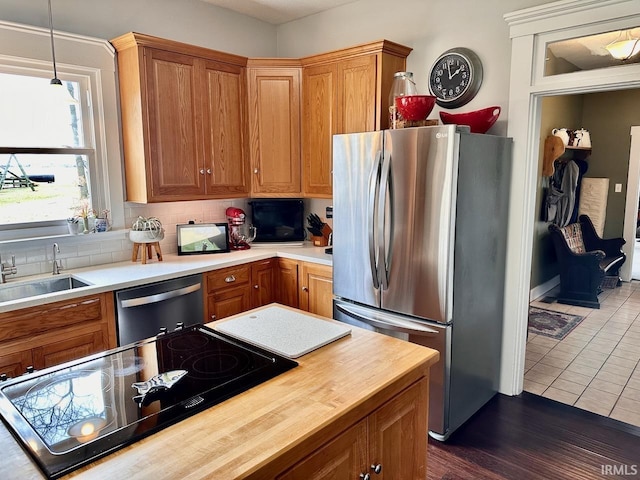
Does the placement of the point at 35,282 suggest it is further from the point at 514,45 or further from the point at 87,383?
the point at 514,45

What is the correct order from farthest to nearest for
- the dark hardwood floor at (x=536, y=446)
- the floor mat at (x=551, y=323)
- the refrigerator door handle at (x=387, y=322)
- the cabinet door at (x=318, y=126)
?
the floor mat at (x=551, y=323) < the cabinet door at (x=318, y=126) < the refrigerator door handle at (x=387, y=322) < the dark hardwood floor at (x=536, y=446)

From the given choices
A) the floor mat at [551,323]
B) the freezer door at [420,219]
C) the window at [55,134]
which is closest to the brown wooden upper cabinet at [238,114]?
the window at [55,134]

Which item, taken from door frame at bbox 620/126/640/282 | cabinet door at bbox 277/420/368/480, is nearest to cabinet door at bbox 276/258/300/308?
cabinet door at bbox 277/420/368/480

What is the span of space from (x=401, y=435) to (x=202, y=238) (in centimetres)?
251

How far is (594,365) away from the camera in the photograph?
11.7 feet

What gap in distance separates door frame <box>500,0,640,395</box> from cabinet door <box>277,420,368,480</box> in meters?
2.09

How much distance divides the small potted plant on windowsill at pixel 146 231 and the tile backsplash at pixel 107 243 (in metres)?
0.14

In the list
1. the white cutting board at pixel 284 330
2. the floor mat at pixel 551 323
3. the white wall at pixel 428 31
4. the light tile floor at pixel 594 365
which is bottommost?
the light tile floor at pixel 594 365

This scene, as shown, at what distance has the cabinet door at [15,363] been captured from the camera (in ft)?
7.28

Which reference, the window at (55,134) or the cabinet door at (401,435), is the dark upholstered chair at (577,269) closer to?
the cabinet door at (401,435)

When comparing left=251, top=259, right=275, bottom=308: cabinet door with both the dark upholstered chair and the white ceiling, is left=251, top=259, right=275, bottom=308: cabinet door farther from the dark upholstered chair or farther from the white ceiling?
the dark upholstered chair

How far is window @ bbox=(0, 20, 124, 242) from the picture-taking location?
109 inches

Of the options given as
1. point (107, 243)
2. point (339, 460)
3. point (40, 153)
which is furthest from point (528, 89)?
point (40, 153)

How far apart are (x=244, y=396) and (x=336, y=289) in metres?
1.86
